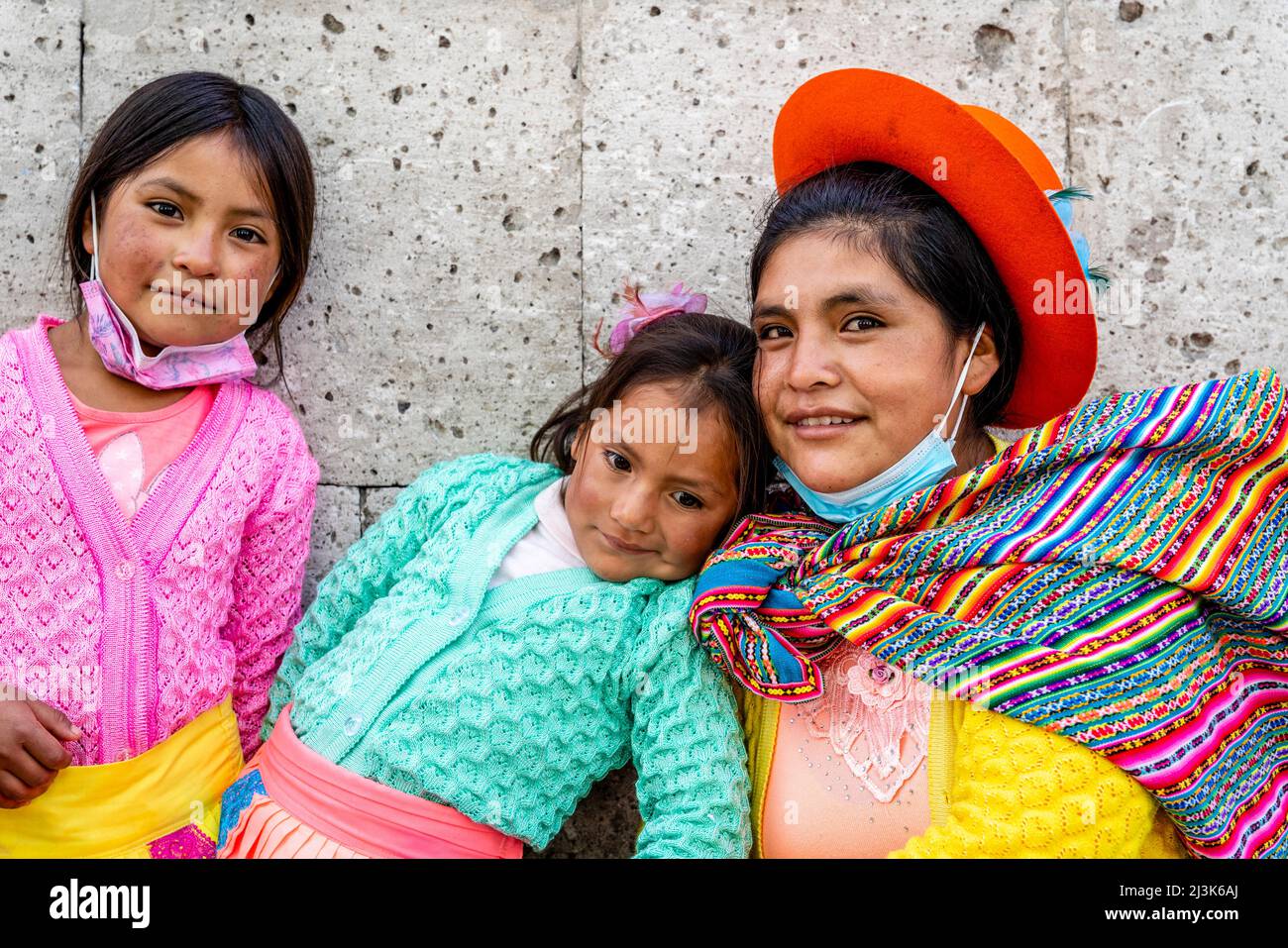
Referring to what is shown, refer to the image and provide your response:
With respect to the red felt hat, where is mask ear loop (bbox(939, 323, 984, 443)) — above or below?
below

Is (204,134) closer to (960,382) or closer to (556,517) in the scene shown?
(556,517)

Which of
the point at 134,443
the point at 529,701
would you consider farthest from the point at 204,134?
the point at 529,701

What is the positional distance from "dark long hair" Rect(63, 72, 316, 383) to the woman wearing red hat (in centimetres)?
120

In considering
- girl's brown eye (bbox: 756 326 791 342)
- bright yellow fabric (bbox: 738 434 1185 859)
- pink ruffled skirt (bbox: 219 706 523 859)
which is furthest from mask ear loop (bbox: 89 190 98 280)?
bright yellow fabric (bbox: 738 434 1185 859)

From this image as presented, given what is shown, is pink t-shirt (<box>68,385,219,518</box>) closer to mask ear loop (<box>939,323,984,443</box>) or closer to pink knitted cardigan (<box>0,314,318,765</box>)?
pink knitted cardigan (<box>0,314,318,765</box>)

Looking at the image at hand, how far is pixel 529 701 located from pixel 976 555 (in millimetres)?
968

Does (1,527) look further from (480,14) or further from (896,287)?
(896,287)

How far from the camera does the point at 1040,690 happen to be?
6.78ft

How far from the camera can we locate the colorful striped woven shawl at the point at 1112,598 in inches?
80.7

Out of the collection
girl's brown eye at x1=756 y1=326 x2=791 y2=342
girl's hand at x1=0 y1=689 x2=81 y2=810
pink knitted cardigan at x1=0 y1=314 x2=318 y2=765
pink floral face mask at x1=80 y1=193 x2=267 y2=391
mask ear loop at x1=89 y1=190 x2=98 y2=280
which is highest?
mask ear loop at x1=89 y1=190 x2=98 y2=280

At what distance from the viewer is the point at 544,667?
234cm

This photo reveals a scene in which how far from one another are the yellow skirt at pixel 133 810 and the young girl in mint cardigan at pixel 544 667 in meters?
0.09

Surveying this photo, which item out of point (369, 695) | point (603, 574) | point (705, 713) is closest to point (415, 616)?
point (369, 695)

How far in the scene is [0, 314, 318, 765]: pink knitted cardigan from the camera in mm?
2355
